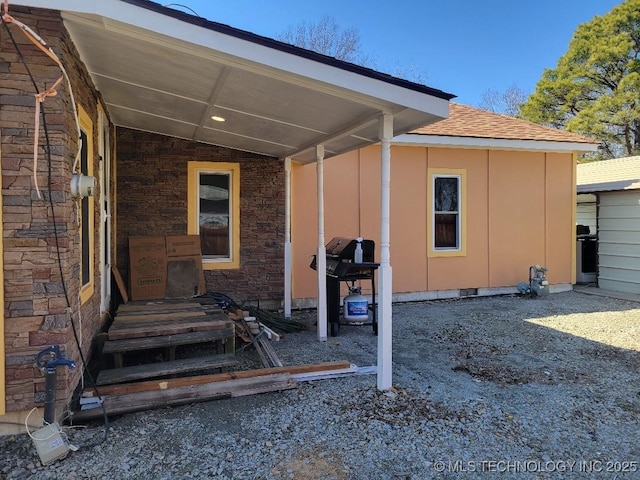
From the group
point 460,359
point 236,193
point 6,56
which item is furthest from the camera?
point 236,193

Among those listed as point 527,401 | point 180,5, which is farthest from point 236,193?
point 527,401

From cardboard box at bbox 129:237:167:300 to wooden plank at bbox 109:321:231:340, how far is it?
199 cm

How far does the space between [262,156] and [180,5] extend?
381 cm

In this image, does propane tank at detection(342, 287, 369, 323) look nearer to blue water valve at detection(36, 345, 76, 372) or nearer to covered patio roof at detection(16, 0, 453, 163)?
covered patio roof at detection(16, 0, 453, 163)

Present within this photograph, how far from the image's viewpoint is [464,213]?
9023 millimetres

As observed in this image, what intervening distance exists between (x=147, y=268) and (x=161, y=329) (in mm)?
2307

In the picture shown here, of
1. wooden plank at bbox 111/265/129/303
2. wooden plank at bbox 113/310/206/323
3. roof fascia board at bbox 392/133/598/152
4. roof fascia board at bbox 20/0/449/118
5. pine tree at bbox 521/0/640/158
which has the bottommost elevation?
wooden plank at bbox 113/310/206/323

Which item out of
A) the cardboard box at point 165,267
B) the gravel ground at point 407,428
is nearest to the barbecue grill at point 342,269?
the gravel ground at point 407,428

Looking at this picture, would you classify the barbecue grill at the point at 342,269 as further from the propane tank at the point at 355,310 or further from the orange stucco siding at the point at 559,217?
the orange stucco siding at the point at 559,217

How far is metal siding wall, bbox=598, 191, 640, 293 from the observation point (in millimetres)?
9727

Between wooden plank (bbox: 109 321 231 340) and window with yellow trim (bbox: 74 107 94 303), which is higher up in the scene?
window with yellow trim (bbox: 74 107 94 303)

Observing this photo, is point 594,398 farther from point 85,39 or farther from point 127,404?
point 85,39

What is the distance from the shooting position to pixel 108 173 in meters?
6.04

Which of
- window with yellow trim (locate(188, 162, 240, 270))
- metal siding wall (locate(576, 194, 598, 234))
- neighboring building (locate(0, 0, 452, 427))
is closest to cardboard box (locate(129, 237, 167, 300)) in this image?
neighboring building (locate(0, 0, 452, 427))
